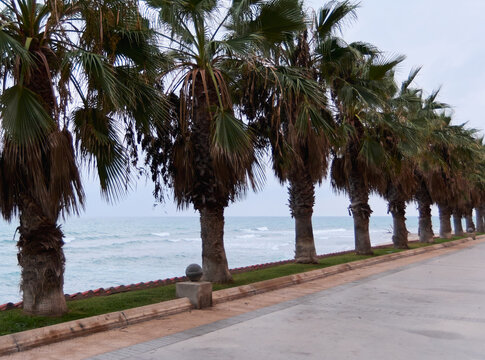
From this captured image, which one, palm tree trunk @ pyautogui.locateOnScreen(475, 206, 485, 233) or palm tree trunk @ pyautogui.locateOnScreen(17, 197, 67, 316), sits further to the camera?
palm tree trunk @ pyautogui.locateOnScreen(475, 206, 485, 233)

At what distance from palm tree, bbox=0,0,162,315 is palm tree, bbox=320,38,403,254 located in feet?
27.8

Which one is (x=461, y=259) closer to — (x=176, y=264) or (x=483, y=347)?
(x=483, y=347)

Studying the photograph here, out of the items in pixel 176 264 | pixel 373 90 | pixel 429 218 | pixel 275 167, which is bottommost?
pixel 176 264

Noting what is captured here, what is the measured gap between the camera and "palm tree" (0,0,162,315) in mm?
6629

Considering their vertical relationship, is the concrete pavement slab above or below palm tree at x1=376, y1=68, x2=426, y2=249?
below

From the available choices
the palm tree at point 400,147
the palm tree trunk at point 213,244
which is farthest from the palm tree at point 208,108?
the palm tree at point 400,147

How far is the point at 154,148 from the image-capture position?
1043 centimetres

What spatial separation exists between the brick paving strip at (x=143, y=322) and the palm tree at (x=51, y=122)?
A: 3.23ft

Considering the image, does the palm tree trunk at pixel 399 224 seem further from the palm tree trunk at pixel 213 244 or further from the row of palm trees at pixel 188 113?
the palm tree trunk at pixel 213 244

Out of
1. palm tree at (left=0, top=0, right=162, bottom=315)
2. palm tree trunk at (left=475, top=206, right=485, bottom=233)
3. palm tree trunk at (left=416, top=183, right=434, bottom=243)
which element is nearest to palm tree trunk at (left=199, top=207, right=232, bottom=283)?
palm tree at (left=0, top=0, right=162, bottom=315)

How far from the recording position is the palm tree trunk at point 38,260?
7059mm

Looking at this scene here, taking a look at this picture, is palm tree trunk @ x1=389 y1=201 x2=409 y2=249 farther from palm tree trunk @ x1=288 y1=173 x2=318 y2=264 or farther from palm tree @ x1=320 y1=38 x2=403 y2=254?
palm tree trunk @ x1=288 y1=173 x2=318 y2=264

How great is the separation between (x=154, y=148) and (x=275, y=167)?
4267 millimetres

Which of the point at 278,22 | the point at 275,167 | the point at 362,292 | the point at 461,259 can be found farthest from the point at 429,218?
the point at 278,22
